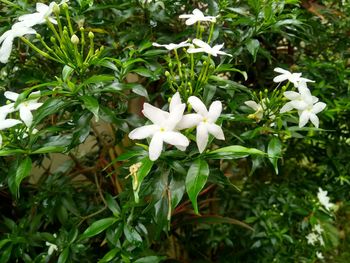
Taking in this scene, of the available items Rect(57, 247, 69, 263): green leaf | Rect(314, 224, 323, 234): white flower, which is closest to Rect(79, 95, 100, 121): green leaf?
Rect(57, 247, 69, 263): green leaf

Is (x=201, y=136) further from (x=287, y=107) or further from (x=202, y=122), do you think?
(x=287, y=107)

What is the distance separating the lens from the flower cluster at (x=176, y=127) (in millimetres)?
632

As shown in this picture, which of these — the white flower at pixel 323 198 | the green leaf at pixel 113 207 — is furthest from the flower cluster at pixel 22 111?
the white flower at pixel 323 198

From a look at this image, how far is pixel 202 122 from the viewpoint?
660 mm

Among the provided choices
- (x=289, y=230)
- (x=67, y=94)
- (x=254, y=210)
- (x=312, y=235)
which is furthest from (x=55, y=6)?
(x=312, y=235)

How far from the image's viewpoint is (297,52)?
5.24ft

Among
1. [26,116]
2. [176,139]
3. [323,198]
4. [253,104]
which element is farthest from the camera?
[323,198]

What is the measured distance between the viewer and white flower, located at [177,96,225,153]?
648mm

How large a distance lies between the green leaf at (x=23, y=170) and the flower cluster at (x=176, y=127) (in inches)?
8.7

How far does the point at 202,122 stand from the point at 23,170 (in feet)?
1.09

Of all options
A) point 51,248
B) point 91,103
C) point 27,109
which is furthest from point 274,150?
point 51,248

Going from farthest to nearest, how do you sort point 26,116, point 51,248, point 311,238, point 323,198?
point 311,238, point 323,198, point 51,248, point 26,116

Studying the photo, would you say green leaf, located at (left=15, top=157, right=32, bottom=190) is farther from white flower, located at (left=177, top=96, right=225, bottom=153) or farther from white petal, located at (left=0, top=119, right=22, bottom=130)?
white flower, located at (left=177, top=96, right=225, bottom=153)

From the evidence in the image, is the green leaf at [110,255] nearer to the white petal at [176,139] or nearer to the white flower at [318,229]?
the white petal at [176,139]
